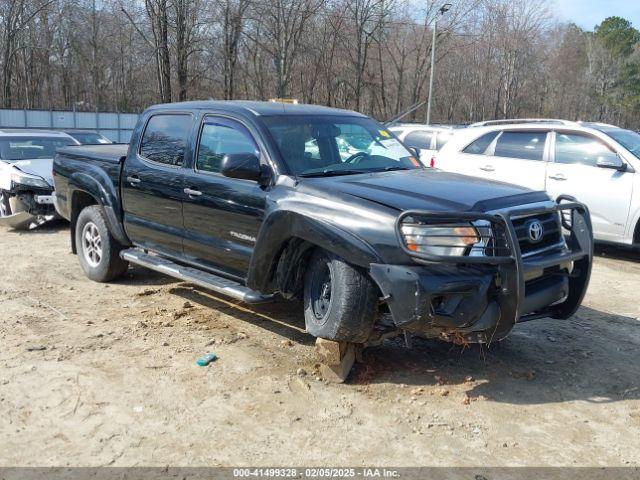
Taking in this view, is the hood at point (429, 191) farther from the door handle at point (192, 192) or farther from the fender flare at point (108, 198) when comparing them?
the fender flare at point (108, 198)

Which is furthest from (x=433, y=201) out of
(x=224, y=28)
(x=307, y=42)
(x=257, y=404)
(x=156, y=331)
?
(x=307, y=42)

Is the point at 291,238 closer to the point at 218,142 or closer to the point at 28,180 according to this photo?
the point at 218,142

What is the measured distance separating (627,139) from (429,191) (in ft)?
19.4

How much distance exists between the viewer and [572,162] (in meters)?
8.81

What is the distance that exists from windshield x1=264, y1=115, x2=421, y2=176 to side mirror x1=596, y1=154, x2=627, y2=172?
4.10 m

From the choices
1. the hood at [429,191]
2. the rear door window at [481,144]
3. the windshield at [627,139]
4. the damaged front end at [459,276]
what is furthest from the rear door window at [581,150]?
the damaged front end at [459,276]

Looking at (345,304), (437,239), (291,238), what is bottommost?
(345,304)

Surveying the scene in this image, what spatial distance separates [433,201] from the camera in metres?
3.99

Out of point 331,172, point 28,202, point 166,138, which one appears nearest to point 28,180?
point 28,202

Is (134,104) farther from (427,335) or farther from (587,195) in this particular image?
(427,335)

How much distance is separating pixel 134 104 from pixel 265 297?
157 ft

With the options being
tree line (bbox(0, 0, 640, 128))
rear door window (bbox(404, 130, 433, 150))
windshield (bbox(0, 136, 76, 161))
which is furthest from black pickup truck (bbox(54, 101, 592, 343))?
tree line (bbox(0, 0, 640, 128))

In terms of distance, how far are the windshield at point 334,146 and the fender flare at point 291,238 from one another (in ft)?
1.62

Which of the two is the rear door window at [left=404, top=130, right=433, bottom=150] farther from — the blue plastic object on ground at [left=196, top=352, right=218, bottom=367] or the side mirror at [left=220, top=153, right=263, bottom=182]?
the blue plastic object on ground at [left=196, top=352, right=218, bottom=367]
